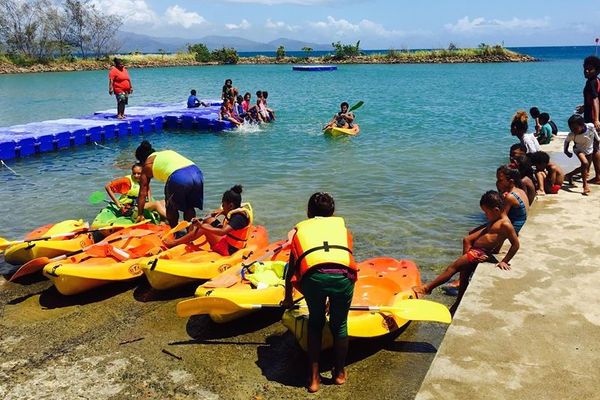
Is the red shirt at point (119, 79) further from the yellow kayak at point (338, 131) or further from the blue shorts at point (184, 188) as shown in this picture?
the blue shorts at point (184, 188)

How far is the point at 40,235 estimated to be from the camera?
7.46 m

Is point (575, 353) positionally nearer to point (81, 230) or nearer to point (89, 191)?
point (81, 230)

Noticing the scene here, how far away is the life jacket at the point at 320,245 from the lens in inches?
155

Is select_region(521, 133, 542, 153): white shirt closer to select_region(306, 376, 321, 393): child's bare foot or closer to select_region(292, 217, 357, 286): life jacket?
select_region(292, 217, 357, 286): life jacket

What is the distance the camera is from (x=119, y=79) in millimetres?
17422

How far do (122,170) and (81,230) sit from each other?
22.5ft

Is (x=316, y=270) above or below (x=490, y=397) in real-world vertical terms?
above

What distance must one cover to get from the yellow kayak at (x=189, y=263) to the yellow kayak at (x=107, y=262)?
0.35 m

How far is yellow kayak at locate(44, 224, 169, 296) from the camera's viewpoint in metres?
5.97

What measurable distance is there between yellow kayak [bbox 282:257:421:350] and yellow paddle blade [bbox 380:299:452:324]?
0.50 feet

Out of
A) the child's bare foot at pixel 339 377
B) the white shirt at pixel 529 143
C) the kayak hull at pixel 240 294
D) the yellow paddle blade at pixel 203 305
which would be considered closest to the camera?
the child's bare foot at pixel 339 377

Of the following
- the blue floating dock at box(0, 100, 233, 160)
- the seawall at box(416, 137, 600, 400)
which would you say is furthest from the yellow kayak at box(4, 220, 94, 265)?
the blue floating dock at box(0, 100, 233, 160)

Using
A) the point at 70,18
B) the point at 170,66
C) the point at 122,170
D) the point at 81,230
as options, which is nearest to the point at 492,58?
the point at 170,66

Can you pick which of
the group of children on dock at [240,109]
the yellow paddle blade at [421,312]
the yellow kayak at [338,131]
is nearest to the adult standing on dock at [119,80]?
the group of children on dock at [240,109]
